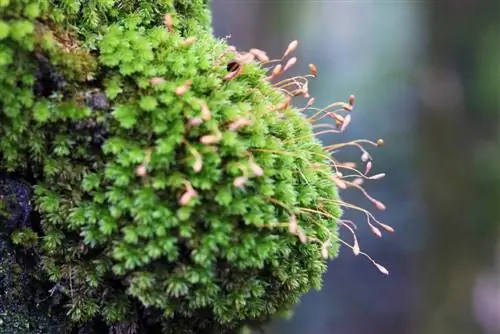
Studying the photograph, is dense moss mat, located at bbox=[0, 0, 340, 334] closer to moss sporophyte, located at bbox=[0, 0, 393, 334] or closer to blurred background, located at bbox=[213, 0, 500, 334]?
moss sporophyte, located at bbox=[0, 0, 393, 334]

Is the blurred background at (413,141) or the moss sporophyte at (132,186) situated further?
the blurred background at (413,141)

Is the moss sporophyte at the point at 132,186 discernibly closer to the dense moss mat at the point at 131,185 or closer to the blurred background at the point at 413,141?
the dense moss mat at the point at 131,185

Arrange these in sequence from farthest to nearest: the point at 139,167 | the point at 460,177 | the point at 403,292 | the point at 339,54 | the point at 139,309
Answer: the point at 339,54, the point at 403,292, the point at 460,177, the point at 139,309, the point at 139,167

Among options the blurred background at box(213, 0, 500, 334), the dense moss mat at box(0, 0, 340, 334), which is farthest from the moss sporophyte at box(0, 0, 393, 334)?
the blurred background at box(213, 0, 500, 334)

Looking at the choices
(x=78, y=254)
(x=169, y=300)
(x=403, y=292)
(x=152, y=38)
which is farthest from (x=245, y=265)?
(x=403, y=292)

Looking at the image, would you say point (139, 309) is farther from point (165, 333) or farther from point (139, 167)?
point (139, 167)

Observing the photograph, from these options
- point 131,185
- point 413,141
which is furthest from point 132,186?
point 413,141

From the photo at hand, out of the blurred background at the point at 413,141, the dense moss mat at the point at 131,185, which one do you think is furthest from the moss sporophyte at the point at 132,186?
the blurred background at the point at 413,141
